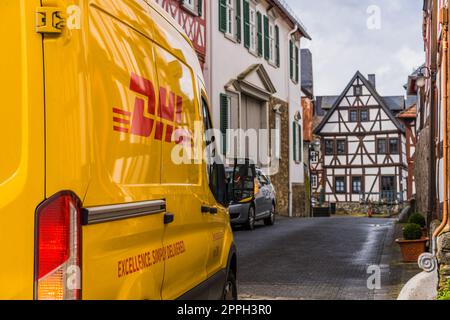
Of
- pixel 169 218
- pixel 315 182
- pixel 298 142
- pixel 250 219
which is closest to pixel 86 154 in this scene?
pixel 169 218

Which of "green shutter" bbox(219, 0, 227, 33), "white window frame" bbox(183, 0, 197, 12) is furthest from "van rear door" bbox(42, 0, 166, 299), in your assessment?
"green shutter" bbox(219, 0, 227, 33)

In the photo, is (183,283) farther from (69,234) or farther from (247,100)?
(247,100)

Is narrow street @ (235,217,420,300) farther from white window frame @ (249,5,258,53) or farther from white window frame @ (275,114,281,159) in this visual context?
white window frame @ (275,114,281,159)

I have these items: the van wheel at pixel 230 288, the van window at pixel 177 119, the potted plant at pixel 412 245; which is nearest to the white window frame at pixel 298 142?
the potted plant at pixel 412 245

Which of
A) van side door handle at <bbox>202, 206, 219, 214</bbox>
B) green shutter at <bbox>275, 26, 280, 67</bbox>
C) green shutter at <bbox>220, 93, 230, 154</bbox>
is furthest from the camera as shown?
green shutter at <bbox>275, 26, 280, 67</bbox>

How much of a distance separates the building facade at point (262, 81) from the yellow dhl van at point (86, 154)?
16.4 meters

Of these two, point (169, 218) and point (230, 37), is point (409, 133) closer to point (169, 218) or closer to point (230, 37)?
point (230, 37)

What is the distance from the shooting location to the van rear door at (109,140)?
2.93 m

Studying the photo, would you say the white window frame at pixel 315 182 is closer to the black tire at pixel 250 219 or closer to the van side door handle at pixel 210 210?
the black tire at pixel 250 219

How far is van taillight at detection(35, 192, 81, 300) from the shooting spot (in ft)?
9.31

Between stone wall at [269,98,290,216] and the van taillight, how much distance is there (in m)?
24.9

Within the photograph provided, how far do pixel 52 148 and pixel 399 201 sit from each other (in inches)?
1820
